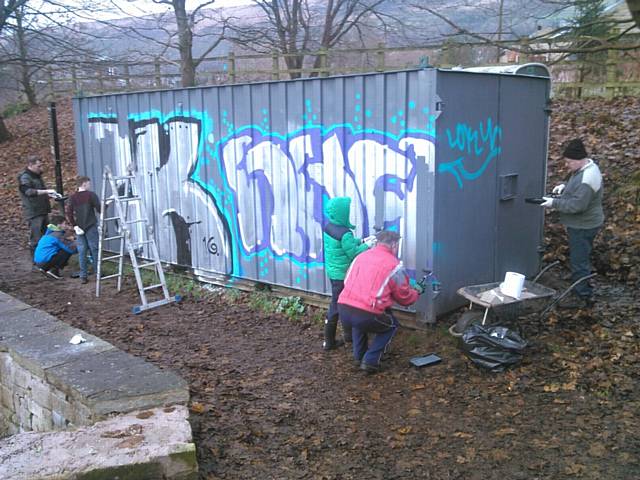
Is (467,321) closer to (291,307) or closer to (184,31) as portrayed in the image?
(291,307)

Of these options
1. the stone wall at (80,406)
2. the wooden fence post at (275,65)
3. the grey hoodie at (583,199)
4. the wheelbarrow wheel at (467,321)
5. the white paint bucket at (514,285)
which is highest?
Result: the wooden fence post at (275,65)

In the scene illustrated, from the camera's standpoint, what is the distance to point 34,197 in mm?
10250

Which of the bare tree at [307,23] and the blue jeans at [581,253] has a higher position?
the bare tree at [307,23]

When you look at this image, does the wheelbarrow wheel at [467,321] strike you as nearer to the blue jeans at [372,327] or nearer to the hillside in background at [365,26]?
the blue jeans at [372,327]

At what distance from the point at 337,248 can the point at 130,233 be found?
13.3 feet

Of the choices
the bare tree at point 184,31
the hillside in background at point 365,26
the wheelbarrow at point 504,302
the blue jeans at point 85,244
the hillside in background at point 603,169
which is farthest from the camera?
the bare tree at point 184,31

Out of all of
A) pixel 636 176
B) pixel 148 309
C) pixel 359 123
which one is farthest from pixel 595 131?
pixel 148 309

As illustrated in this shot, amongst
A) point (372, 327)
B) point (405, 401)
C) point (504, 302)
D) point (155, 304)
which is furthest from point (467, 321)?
point (155, 304)

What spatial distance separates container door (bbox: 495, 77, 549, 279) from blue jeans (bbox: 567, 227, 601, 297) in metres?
0.79

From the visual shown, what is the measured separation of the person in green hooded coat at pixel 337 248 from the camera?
6125 mm

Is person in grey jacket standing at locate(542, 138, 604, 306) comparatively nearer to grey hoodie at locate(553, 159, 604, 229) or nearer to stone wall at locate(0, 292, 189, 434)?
grey hoodie at locate(553, 159, 604, 229)

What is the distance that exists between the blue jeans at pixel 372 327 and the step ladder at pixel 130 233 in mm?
3554

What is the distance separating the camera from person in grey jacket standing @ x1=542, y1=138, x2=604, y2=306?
6398 millimetres

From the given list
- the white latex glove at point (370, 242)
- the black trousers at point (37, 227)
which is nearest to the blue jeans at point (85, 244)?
the black trousers at point (37, 227)
